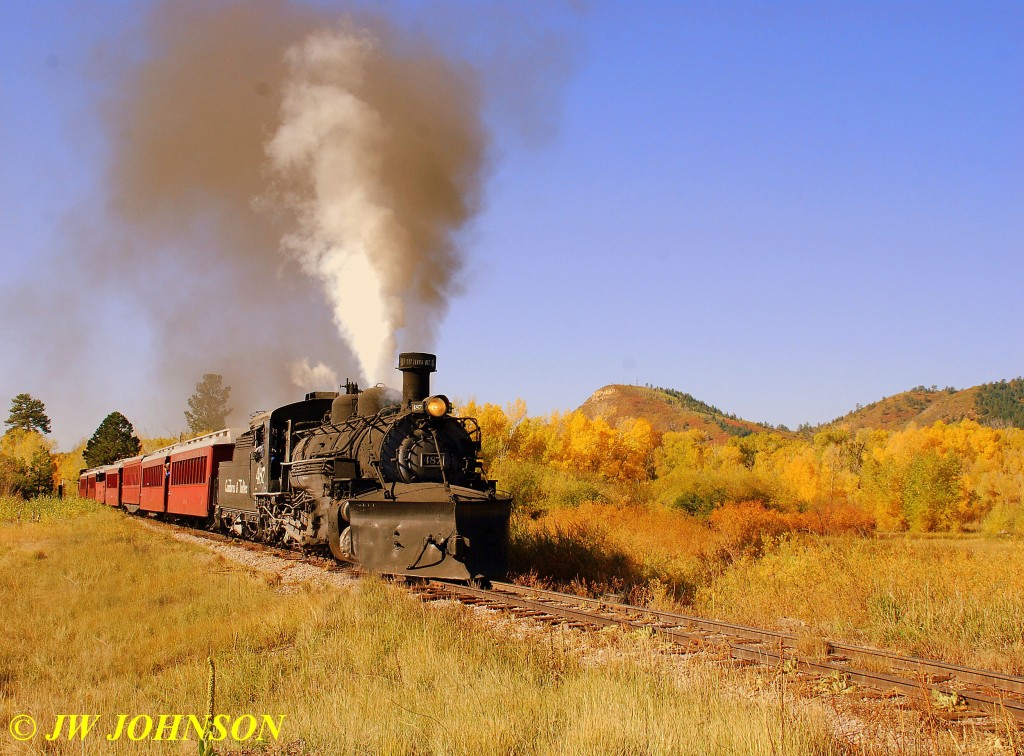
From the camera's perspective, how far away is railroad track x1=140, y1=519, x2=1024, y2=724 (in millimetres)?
5836

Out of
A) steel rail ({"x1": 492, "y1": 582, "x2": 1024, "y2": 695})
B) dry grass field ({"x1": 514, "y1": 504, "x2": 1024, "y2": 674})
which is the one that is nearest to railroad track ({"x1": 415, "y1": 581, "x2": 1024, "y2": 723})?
steel rail ({"x1": 492, "y1": 582, "x2": 1024, "y2": 695})

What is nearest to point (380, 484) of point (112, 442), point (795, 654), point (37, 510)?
point (795, 654)

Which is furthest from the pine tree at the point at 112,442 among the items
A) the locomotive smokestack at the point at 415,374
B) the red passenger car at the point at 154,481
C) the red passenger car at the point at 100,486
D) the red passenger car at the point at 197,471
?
the locomotive smokestack at the point at 415,374

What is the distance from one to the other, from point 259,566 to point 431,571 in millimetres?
5201

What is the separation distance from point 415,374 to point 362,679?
6784mm

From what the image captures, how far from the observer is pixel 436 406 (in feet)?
40.5

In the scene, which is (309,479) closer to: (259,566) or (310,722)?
(259,566)

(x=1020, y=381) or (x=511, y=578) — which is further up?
(x=1020, y=381)

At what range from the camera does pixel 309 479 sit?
1317cm

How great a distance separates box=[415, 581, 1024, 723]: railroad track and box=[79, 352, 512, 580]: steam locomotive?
0.72m

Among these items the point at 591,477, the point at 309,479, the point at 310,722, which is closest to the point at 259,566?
the point at 309,479

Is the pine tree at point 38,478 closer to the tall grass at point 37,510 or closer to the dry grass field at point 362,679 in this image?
the tall grass at point 37,510

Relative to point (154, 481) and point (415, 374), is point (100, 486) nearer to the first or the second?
point (154, 481)

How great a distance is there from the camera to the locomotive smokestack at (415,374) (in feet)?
41.6
